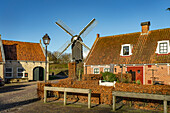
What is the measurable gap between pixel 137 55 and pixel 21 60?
17405mm

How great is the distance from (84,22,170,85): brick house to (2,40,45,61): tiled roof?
9.51 meters

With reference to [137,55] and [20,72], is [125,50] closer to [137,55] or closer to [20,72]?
[137,55]

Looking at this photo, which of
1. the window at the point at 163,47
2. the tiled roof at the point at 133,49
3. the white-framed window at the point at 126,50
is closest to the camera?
the window at the point at 163,47

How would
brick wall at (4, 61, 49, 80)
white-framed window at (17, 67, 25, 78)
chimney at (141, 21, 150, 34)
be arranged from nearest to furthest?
chimney at (141, 21, 150, 34), brick wall at (4, 61, 49, 80), white-framed window at (17, 67, 25, 78)

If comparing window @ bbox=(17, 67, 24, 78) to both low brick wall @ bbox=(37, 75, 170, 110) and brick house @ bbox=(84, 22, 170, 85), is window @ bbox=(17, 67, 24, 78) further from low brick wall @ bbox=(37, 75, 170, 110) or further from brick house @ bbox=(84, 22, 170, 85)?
low brick wall @ bbox=(37, 75, 170, 110)

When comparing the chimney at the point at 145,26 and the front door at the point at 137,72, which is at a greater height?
the chimney at the point at 145,26

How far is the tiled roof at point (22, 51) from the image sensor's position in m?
24.0

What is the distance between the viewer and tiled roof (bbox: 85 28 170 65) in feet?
58.9

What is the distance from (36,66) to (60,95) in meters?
16.3

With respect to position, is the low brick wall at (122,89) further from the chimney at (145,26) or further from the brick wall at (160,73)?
the chimney at (145,26)

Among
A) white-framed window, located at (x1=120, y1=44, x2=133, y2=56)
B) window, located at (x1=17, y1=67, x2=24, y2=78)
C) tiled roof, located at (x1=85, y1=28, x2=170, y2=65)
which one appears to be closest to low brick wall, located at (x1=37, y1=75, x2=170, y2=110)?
tiled roof, located at (x1=85, y1=28, x2=170, y2=65)

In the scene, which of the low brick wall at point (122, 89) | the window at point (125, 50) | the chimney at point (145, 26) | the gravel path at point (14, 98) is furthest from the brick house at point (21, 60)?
the chimney at point (145, 26)

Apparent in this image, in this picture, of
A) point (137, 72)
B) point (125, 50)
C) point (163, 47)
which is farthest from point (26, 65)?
point (163, 47)

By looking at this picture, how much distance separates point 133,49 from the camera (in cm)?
1988
